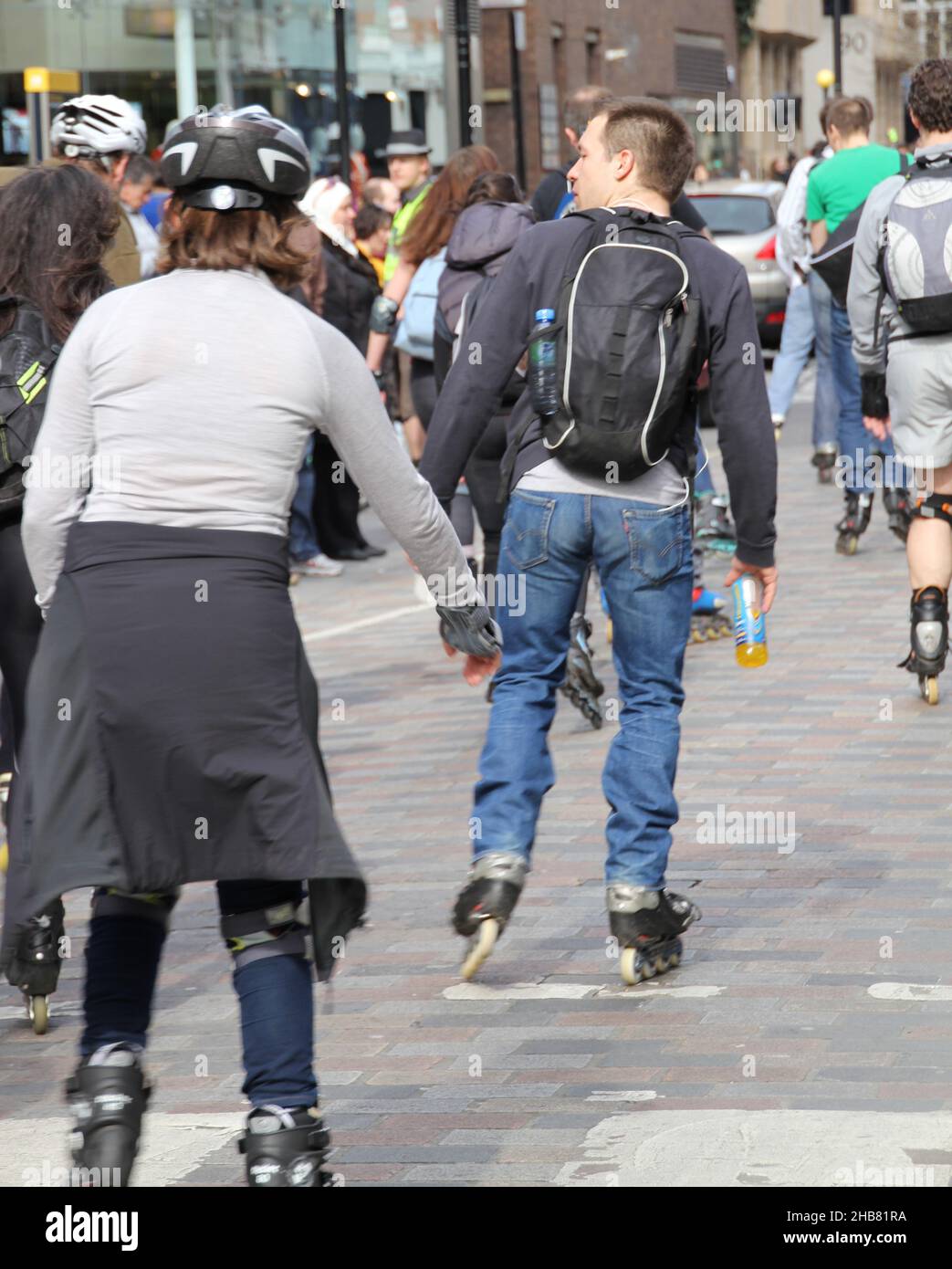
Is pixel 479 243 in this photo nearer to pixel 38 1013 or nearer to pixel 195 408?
pixel 38 1013

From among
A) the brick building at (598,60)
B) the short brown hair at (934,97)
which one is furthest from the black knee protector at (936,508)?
the brick building at (598,60)

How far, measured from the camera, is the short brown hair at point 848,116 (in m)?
12.3

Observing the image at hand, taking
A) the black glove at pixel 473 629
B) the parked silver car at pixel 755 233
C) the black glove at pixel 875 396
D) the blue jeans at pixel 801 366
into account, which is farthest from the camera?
the parked silver car at pixel 755 233

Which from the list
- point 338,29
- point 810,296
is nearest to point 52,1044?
point 810,296

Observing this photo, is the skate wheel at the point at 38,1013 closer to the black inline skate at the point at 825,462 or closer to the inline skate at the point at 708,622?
the inline skate at the point at 708,622

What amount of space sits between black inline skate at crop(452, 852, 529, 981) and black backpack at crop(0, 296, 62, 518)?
1.39 meters

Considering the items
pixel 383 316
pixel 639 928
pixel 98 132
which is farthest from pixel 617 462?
pixel 383 316

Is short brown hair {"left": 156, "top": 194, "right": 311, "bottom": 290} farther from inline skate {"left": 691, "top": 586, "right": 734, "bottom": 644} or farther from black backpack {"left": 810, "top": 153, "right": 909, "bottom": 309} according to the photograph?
black backpack {"left": 810, "top": 153, "right": 909, "bottom": 309}

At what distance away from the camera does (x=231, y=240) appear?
3.50 metres

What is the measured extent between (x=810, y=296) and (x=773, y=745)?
6634 millimetres

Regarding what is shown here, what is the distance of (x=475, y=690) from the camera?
8852 millimetres

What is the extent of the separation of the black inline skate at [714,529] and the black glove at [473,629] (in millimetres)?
6825

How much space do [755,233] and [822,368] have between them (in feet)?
35.2
